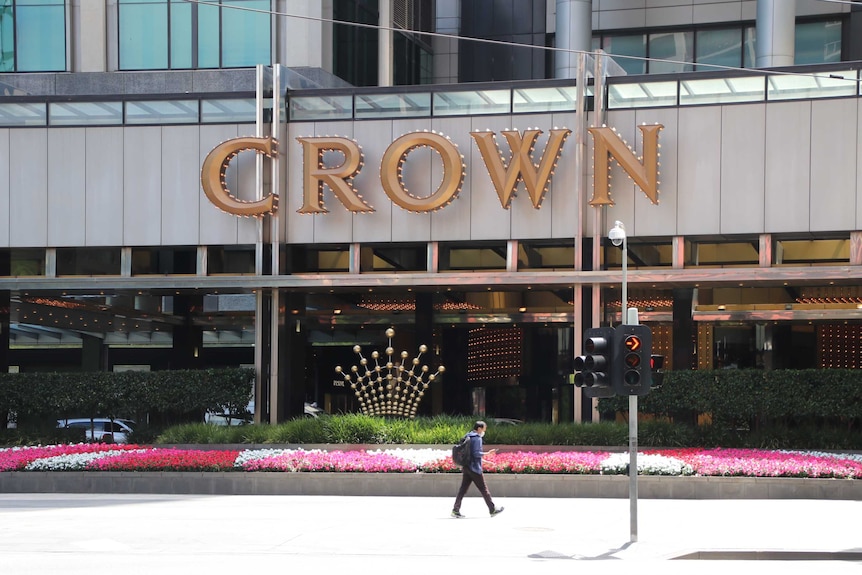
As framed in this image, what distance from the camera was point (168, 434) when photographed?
30.5 metres

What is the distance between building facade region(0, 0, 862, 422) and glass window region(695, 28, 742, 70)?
1.74m

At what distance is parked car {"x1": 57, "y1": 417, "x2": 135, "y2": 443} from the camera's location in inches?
1321

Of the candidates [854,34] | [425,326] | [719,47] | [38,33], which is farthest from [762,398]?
[38,33]

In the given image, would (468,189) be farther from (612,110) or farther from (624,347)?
(624,347)

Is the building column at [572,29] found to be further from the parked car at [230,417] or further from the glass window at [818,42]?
the parked car at [230,417]

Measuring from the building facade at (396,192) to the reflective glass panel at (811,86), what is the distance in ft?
0.19

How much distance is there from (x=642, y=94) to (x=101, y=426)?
17.8 m

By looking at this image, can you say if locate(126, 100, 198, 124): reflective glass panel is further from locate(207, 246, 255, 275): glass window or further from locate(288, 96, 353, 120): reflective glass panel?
locate(207, 246, 255, 275): glass window

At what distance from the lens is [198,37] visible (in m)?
38.2

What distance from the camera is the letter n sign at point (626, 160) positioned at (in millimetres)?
30406

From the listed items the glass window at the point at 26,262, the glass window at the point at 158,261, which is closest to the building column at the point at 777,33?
the glass window at the point at 158,261

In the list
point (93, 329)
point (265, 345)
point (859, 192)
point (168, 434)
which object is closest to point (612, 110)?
point (859, 192)

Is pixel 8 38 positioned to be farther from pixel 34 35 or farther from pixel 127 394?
pixel 127 394

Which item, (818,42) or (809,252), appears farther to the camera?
(818,42)
